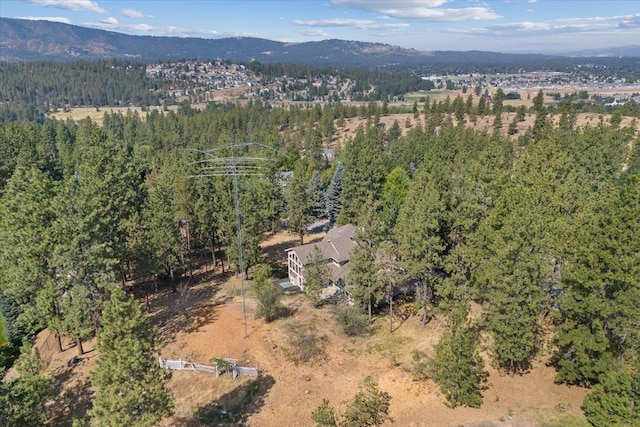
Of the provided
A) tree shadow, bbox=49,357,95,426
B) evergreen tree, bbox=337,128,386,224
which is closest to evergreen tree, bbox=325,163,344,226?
evergreen tree, bbox=337,128,386,224

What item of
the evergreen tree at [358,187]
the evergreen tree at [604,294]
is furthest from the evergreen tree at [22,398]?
the evergreen tree at [358,187]

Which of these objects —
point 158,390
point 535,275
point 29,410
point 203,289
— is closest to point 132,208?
point 203,289

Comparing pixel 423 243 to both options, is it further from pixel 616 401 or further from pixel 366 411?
pixel 616 401

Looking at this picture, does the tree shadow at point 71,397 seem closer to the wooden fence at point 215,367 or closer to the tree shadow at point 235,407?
the wooden fence at point 215,367

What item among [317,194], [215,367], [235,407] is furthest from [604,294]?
[317,194]

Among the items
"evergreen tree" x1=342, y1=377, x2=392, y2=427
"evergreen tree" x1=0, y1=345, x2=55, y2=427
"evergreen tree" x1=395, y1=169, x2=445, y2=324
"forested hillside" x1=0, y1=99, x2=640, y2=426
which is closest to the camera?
"evergreen tree" x1=0, y1=345, x2=55, y2=427

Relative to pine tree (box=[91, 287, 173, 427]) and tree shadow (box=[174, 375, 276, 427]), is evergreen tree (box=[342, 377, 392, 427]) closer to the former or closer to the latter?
tree shadow (box=[174, 375, 276, 427])
